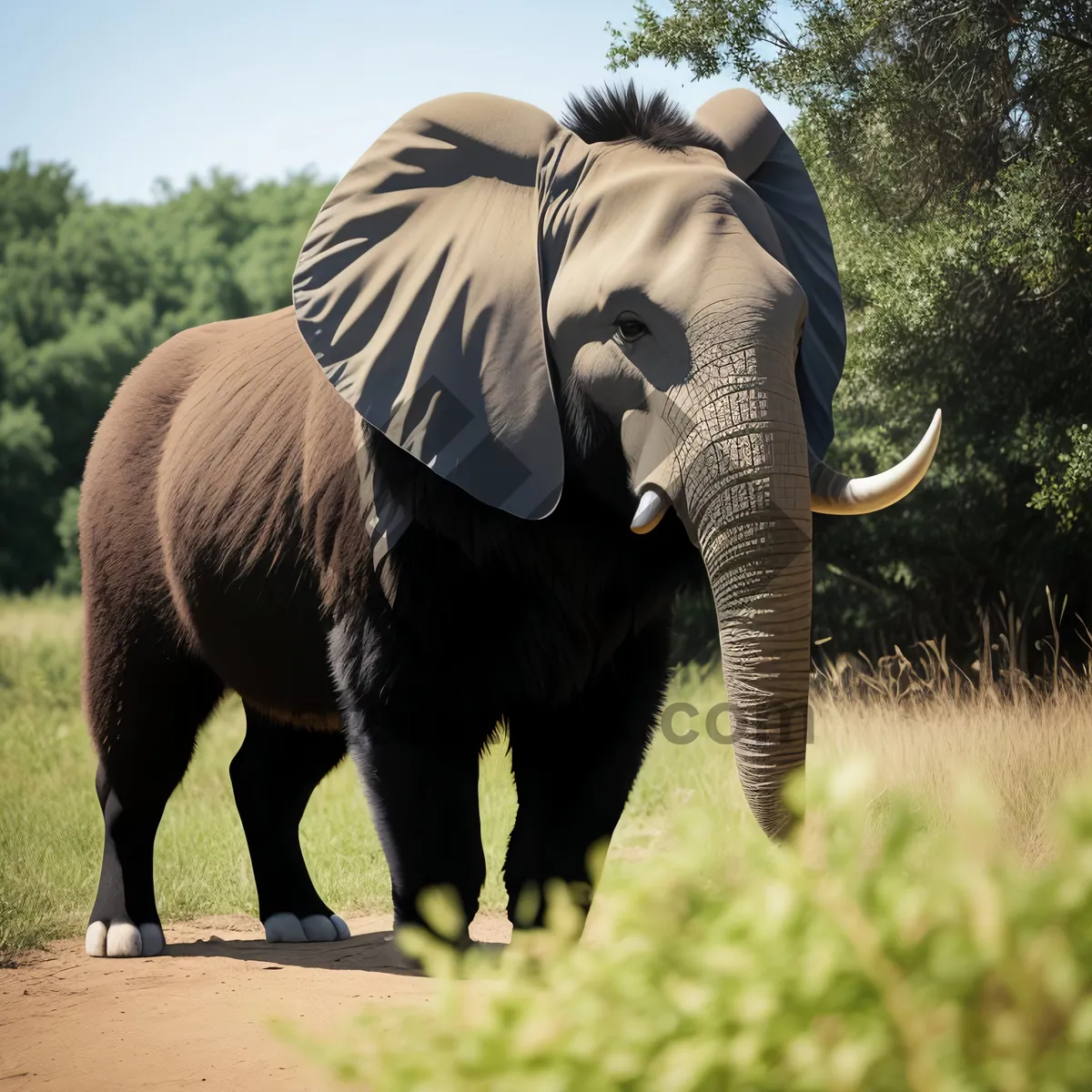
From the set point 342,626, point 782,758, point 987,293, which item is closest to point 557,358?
point 342,626

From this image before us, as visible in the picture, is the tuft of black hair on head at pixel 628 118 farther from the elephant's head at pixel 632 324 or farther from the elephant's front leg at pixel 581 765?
the elephant's front leg at pixel 581 765

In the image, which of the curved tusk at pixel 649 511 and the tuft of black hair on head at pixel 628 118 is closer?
the curved tusk at pixel 649 511

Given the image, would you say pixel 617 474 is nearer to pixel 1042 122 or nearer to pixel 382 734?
pixel 382 734

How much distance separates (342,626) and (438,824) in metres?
0.66

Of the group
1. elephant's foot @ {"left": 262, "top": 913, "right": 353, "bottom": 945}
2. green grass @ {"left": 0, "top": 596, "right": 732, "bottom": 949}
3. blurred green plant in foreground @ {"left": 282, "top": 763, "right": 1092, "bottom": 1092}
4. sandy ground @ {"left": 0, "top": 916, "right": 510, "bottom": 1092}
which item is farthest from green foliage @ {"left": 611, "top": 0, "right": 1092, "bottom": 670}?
blurred green plant in foreground @ {"left": 282, "top": 763, "right": 1092, "bottom": 1092}

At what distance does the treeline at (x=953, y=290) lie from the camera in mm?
8180

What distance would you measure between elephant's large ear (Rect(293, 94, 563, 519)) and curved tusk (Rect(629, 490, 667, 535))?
282 millimetres

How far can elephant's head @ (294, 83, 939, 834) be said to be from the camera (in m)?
3.36

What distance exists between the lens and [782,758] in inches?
128

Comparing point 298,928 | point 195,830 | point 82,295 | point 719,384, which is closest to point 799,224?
point 719,384

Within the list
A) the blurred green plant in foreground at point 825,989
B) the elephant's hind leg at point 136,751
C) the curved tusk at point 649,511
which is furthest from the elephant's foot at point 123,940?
the blurred green plant in foreground at point 825,989

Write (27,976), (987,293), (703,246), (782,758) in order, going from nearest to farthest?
(782,758) → (703,246) → (27,976) → (987,293)

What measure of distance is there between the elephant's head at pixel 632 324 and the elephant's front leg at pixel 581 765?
89cm

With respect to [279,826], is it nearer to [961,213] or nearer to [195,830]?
[195,830]
